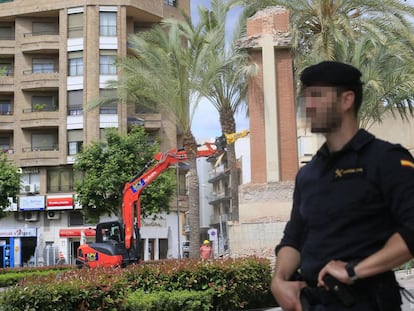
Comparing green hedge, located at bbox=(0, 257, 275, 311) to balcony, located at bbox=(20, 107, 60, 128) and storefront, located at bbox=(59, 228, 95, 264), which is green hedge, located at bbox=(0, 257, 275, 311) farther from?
balcony, located at bbox=(20, 107, 60, 128)

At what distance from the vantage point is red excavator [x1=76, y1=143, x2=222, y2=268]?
1975 centimetres

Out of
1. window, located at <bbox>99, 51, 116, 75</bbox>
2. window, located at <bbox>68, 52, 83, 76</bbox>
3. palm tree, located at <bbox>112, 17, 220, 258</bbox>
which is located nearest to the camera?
palm tree, located at <bbox>112, 17, 220, 258</bbox>

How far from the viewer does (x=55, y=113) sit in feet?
150

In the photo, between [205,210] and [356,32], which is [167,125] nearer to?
[356,32]

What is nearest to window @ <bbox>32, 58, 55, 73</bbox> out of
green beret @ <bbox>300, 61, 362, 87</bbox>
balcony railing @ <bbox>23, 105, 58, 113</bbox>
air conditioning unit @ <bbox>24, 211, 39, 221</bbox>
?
balcony railing @ <bbox>23, 105, 58, 113</bbox>

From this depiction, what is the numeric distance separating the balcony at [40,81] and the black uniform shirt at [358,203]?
45.5 meters

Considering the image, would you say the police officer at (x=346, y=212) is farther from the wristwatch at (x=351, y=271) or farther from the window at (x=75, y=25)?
the window at (x=75, y=25)

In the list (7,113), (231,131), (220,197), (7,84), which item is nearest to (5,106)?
(7,113)

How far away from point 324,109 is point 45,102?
46.9 metres

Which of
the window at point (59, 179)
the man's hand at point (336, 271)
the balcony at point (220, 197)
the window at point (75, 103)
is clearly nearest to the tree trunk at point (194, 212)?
the man's hand at point (336, 271)

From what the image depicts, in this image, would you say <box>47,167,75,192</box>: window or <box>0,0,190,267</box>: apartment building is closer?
<box>0,0,190,267</box>: apartment building

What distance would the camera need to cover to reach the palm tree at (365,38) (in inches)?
795

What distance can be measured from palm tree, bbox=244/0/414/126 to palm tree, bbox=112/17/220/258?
302cm

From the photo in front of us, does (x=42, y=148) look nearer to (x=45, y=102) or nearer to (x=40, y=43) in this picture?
(x=45, y=102)
